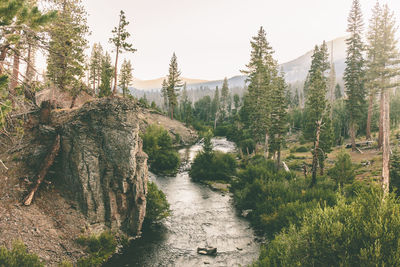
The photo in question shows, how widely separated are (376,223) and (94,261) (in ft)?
58.8

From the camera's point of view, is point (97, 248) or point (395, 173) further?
point (395, 173)

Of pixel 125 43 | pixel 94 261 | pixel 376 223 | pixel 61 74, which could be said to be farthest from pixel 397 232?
pixel 125 43

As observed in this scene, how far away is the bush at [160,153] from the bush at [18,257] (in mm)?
30228

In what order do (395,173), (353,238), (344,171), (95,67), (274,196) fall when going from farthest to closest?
(95,67) < (344,171) < (274,196) < (395,173) < (353,238)

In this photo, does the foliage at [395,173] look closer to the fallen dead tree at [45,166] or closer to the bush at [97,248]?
the bush at [97,248]

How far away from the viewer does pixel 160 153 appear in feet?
155

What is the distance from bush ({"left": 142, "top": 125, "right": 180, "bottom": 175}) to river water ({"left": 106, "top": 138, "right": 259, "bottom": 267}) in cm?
1200

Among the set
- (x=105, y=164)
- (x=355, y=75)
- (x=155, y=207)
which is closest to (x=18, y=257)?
(x=105, y=164)

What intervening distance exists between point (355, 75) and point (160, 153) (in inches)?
1516

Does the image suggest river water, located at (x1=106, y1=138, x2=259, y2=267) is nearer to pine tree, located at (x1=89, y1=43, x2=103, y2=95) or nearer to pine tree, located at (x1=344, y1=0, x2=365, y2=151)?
pine tree, located at (x1=344, y1=0, x2=365, y2=151)

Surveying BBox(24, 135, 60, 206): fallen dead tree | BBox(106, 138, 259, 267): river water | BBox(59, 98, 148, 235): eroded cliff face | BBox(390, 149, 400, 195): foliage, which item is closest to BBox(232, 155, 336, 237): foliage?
BBox(106, 138, 259, 267): river water

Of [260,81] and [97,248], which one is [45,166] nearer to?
[97,248]

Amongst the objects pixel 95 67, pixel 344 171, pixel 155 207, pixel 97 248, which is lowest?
pixel 97 248

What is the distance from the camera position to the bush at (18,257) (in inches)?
507
